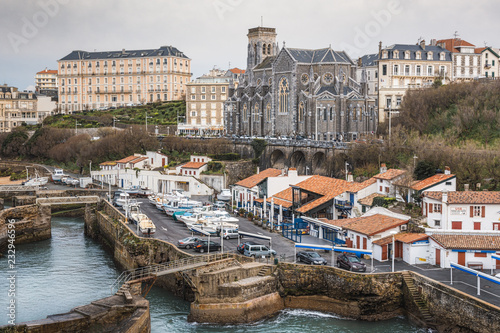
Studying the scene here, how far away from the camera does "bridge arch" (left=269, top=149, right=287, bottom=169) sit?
244 feet

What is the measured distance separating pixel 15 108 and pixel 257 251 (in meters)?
103

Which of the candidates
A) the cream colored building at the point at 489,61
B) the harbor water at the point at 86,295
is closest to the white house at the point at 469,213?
the harbor water at the point at 86,295

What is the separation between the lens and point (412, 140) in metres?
56.2

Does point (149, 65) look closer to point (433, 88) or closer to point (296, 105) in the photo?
point (296, 105)

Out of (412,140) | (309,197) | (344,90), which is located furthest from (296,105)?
(309,197)

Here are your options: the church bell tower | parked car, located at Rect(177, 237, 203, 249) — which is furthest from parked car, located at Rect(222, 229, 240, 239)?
the church bell tower

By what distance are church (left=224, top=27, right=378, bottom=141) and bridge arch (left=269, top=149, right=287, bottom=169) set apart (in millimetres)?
4952

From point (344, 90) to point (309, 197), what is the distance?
1282 inches

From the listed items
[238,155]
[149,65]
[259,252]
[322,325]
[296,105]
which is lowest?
[322,325]

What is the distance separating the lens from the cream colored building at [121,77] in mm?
125000

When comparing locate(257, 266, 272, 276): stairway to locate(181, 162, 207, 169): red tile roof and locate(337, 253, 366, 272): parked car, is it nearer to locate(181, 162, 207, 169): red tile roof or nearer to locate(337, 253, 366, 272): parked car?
locate(337, 253, 366, 272): parked car

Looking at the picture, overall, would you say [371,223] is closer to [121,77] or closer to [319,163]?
[319,163]

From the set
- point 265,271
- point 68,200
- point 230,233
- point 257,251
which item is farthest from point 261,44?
point 265,271

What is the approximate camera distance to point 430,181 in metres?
40.8
